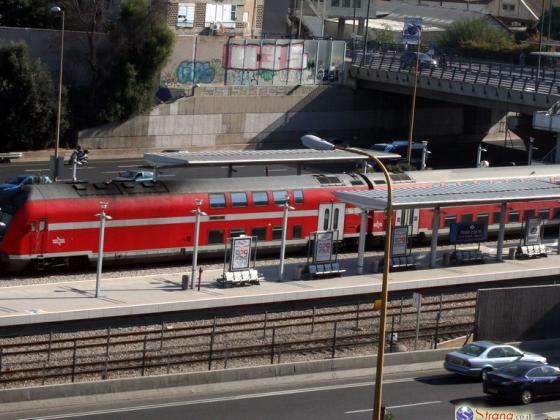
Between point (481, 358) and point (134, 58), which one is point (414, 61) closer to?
point (134, 58)

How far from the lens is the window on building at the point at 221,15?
72.0 meters

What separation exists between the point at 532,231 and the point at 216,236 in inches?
480

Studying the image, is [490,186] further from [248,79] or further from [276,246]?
[248,79]

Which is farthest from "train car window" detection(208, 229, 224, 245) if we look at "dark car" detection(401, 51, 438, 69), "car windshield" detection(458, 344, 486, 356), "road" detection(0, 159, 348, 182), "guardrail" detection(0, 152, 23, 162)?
"dark car" detection(401, 51, 438, 69)

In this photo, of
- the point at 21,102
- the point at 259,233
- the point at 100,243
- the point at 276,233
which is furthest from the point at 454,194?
the point at 21,102

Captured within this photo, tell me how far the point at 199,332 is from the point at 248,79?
3969 centimetres

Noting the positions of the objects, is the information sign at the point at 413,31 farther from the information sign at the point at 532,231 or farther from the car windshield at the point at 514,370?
the car windshield at the point at 514,370

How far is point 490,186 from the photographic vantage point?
4200 cm

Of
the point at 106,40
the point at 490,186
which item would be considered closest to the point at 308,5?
the point at 106,40

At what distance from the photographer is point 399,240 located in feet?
128

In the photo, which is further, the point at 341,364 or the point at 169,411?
the point at 341,364

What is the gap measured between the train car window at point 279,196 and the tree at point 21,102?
79.1 ft

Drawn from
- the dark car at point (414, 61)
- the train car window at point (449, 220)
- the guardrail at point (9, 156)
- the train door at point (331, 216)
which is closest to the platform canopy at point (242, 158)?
the train door at point (331, 216)

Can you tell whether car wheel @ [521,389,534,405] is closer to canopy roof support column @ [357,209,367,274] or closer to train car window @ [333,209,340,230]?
canopy roof support column @ [357,209,367,274]
